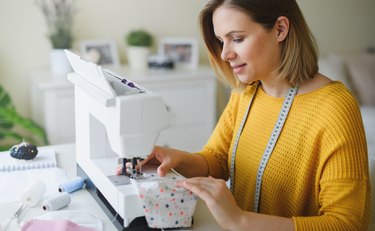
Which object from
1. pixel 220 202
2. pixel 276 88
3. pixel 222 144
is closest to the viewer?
pixel 220 202

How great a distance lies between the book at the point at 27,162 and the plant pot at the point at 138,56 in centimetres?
155

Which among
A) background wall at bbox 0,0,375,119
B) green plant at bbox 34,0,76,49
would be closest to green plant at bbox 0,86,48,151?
background wall at bbox 0,0,375,119

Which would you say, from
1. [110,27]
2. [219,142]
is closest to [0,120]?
[110,27]

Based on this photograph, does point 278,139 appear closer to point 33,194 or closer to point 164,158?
point 164,158

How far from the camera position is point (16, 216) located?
1349 mm

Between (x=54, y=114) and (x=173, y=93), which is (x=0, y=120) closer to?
(x=54, y=114)

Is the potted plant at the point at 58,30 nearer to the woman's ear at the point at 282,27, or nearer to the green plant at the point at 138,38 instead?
the green plant at the point at 138,38

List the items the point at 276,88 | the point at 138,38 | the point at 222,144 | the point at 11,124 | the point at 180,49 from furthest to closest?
1. the point at 180,49
2. the point at 138,38
3. the point at 11,124
4. the point at 222,144
5. the point at 276,88

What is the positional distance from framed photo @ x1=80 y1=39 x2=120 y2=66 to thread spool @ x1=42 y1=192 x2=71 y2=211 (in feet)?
6.30

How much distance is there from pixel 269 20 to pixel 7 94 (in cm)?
203

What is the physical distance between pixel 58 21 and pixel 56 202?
1.95 metres

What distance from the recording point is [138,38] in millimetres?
3322

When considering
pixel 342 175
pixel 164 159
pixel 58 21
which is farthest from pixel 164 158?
pixel 58 21

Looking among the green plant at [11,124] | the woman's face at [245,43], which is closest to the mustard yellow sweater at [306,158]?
the woman's face at [245,43]
